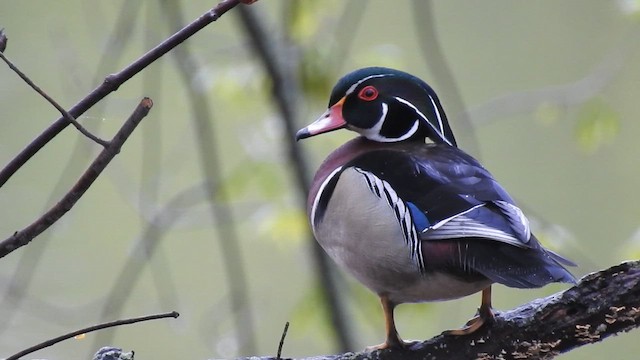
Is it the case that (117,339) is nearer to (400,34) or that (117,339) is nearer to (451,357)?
(400,34)

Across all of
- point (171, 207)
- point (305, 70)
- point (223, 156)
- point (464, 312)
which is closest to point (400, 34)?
point (223, 156)

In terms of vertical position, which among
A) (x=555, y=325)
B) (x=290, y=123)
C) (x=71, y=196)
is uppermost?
(x=290, y=123)

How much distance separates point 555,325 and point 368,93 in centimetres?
34

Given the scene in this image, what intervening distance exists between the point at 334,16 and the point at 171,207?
619 mm

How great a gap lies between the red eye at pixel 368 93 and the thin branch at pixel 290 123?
1.88 ft

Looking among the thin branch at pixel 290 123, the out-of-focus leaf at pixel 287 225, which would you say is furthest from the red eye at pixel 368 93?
the out-of-focus leaf at pixel 287 225

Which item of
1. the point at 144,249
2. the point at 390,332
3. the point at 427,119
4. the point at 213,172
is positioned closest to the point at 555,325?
the point at 390,332

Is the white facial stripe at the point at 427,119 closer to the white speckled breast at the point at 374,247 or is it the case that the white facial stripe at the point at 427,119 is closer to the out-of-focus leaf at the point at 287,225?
the white speckled breast at the point at 374,247

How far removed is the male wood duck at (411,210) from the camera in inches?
33.1

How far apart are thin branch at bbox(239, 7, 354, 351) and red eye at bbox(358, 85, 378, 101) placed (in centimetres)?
57

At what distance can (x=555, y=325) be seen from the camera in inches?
35.5

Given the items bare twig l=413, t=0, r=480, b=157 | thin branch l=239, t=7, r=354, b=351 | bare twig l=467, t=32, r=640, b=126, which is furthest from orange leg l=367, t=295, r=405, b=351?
bare twig l=467, t=32, r=640, b=126

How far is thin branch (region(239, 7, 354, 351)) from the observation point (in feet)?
5.33

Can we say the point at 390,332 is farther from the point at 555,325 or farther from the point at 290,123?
the point at 290,123
